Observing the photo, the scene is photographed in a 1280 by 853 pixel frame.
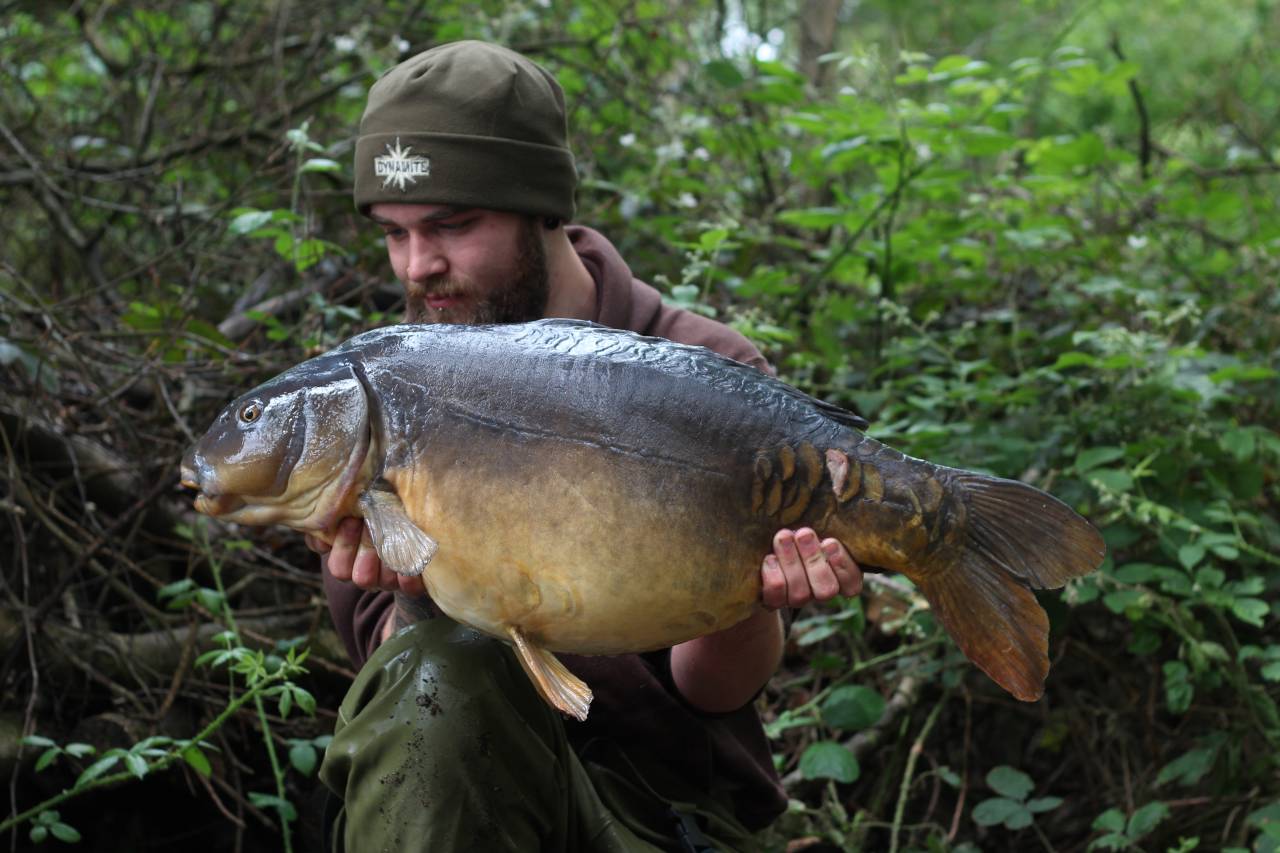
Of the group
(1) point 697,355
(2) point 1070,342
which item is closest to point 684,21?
(2) point 1070,342

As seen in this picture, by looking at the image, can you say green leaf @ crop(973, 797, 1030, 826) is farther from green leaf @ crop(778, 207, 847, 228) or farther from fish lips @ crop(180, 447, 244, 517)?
fish lips @ crop(180, 447, 244, 517)

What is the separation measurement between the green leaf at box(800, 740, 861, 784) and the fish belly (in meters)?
1.14

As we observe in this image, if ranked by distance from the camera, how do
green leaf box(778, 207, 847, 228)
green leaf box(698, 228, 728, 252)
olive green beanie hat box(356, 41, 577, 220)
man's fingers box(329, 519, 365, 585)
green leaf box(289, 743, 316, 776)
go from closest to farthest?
1. man's fingers box(329, 519, 365, 585)
2. olive green beanie hat box(356, 41, 577, 220)
3. green leaf box(289, 743, 316, 776)
4. green leaf box(698, 228, 728, 252)
5. green leaf box(778, 207, 847, 228)

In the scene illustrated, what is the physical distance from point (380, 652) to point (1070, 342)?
2.42 m

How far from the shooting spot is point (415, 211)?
2.26m

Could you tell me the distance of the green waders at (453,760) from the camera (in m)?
1.73

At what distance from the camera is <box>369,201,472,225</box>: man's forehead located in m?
2.26

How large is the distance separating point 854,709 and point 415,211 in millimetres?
1401

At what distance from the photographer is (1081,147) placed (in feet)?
12.5

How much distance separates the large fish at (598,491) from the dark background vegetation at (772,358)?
75 cm

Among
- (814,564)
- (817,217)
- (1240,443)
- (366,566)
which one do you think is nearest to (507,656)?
(366,566)

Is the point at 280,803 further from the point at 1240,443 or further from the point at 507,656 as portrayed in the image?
the point at 1240,443

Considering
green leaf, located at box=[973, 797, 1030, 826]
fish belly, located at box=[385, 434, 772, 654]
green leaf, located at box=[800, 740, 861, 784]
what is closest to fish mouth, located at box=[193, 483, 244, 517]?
fish belly, located at box=[385, 434, 772, 654]

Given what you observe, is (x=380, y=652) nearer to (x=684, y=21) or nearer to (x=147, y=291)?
(x=147, y=291)
